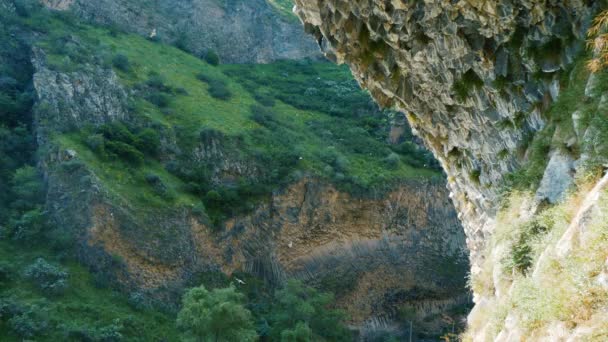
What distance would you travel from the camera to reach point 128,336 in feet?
86.6


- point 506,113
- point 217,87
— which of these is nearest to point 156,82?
point 217,87

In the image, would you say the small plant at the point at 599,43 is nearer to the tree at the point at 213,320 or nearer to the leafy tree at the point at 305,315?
the tree at the point at 213,320

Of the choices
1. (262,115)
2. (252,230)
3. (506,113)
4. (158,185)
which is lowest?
(252,230)

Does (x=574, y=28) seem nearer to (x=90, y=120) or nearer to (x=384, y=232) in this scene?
(x=384, y=232)

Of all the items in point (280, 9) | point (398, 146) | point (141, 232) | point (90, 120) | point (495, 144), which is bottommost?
point (141, 232)

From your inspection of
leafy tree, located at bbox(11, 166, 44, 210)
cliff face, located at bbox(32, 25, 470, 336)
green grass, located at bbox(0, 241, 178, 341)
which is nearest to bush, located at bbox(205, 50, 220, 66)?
cliff face, located at bbox(32, 25, 470, 336)

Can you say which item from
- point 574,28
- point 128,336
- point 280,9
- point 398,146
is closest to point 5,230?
point 128,336

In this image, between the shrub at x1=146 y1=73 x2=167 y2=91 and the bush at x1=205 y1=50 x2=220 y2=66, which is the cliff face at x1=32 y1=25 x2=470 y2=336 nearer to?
the shrub at x1=146 y1=73 x2=167 y2=91

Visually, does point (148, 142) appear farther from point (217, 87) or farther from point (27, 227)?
point (217, 87)

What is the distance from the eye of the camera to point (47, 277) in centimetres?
2741

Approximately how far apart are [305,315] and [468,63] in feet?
64.5

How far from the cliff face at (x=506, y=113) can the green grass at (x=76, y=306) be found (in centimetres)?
1746

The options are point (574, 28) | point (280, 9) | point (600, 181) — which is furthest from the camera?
point (280, 9)

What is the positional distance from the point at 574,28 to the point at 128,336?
22784 millimetres
